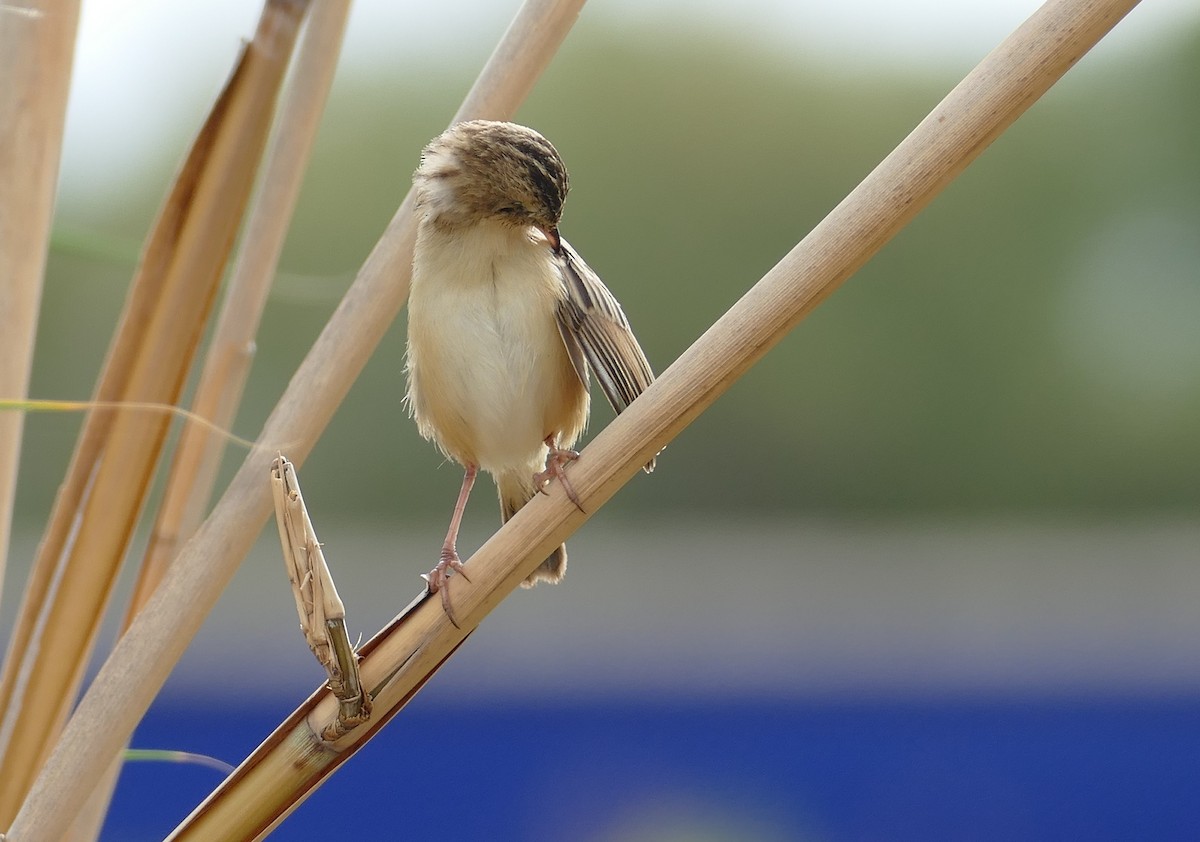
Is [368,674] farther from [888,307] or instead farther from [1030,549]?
[888,307]

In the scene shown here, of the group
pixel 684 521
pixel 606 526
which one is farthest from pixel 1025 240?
pixel 606 526

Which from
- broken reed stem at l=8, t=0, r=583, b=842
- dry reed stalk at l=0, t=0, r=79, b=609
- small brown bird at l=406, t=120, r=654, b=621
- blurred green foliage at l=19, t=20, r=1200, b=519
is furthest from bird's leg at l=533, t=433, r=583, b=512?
blurred green foliage at l=19, t=20, r=1200, b=519

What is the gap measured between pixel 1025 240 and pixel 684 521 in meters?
4.08

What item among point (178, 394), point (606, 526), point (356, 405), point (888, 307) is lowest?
point (178, 394)

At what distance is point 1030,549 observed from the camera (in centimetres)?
745

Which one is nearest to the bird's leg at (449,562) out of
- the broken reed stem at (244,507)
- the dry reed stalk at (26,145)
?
the broken reed stem at (244,507)

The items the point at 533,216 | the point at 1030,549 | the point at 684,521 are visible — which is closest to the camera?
the point at 533,216

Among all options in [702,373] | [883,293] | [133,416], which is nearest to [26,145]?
[133,416]

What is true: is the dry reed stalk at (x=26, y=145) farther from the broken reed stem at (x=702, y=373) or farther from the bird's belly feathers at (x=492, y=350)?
the bird's belly feathers at (x=492, y=350)

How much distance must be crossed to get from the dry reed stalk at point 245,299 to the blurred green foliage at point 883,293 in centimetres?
782

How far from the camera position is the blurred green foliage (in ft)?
Answer: 30.9

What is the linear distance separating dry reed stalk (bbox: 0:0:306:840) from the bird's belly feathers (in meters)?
0.59

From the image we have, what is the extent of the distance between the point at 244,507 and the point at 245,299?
26 cm

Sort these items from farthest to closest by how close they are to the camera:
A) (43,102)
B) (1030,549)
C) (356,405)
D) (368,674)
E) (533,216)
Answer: (356,405), (1030,549), (533,216), (43,102), (368,674)
